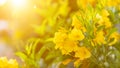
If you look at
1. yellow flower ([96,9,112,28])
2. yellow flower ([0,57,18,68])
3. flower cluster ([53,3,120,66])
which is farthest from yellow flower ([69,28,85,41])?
yellow flower ([0,57,18,68])

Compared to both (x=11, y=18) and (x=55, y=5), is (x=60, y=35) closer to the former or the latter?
(x=55, y=5)

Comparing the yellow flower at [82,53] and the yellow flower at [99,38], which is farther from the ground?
the yellow flower at [99,38]

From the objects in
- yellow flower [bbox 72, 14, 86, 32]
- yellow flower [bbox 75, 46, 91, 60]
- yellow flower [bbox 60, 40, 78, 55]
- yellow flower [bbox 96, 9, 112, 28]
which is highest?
yellow flower [bbox 96, 9, 112, 28]

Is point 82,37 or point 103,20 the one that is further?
point 103,20

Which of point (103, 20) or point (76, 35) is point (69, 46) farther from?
point (103, 20)

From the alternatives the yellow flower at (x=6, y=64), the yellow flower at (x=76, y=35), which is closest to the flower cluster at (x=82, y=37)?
the yellow flower at (x=76, y=35)

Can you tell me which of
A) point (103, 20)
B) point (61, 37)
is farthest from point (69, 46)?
point (103, 20)

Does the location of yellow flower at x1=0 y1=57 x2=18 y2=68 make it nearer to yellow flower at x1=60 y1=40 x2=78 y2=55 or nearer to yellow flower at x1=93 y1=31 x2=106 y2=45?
yellow flower at x1=60 y1=40 x2=78 y2=55

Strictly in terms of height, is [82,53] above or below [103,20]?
below

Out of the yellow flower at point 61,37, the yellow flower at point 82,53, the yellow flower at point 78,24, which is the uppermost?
the yellow flower at point 78,24

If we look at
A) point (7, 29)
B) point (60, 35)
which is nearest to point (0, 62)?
point (60, 35)

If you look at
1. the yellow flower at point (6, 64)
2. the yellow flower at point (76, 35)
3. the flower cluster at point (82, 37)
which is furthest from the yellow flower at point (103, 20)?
the yellow flower at point (6, 64)

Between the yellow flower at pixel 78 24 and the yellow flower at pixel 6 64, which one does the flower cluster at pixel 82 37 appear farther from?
the yellow flower at pixel 6 64
